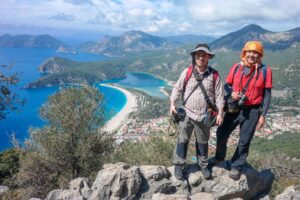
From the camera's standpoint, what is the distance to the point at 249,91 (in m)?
6.31

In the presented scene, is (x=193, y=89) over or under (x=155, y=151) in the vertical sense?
over

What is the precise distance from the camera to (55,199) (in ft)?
23.3

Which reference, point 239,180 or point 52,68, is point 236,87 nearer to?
point 239,180

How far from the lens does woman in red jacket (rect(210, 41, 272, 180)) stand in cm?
621

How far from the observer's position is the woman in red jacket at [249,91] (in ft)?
20.4

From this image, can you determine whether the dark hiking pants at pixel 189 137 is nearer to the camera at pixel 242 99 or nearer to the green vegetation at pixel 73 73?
the camera at pixel 242 99

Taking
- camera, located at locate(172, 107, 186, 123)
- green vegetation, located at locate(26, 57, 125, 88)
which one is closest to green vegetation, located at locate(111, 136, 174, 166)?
camera, located at locate(172, 107, 186, 123)

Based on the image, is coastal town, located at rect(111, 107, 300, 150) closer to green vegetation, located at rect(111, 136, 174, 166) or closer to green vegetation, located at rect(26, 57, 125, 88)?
green vegetation, located at rect(111, 136, 174, 166)

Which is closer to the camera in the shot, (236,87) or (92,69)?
(236,87)

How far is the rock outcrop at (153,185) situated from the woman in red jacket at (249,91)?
1.09m

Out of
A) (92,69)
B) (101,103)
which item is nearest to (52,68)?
(92,69)

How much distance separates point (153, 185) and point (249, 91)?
348 centimetres

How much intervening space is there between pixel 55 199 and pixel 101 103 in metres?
7.29

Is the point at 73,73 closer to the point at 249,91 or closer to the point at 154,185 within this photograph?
the point at 154,185
